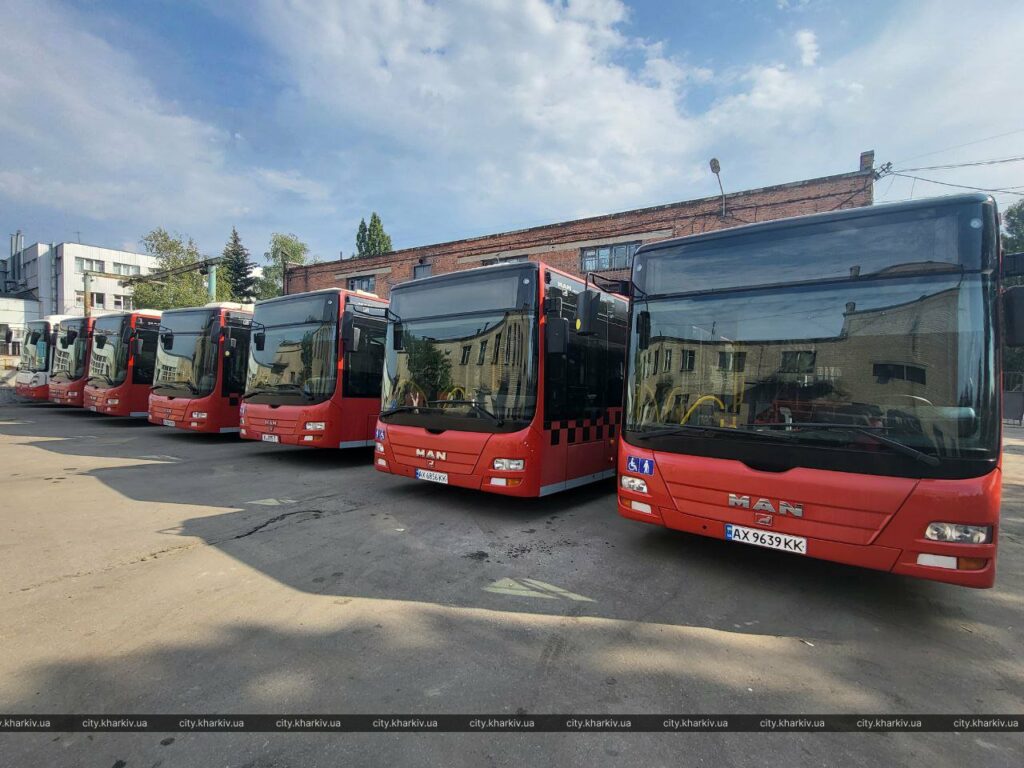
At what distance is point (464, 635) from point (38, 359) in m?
24.0

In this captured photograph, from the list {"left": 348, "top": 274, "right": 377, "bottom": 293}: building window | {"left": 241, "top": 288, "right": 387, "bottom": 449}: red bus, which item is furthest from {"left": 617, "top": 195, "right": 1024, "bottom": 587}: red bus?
{"left": 348, "top": 274, "right": 377, "bottom": 293}: building window

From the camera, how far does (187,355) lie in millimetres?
11633

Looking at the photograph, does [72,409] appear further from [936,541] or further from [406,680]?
[936,541]

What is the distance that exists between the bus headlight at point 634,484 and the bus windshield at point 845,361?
1.26 feet

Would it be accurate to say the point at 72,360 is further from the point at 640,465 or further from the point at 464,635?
the point at 640,465

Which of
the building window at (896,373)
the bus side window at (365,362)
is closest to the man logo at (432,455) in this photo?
the bus side window at (365,362)

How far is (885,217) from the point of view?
368cm

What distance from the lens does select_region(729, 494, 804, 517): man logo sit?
12.3ft

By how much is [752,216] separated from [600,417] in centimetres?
1418

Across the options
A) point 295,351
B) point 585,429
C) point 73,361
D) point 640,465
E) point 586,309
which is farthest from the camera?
point 73,361

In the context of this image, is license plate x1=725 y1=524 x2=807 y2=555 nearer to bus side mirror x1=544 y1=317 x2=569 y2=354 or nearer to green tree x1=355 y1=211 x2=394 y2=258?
bus side mirror x1=544 y1=317 x2=569 y2=354

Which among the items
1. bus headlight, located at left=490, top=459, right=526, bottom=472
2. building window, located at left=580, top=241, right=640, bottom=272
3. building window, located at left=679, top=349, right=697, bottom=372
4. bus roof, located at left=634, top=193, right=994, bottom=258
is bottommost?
bus headlight, located at left=490, top=459, right=526, bottom=472

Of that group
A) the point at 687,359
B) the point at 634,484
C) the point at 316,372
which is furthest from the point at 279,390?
the point at 687,359

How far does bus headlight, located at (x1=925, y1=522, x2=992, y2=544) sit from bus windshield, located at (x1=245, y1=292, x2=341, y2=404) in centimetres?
830
